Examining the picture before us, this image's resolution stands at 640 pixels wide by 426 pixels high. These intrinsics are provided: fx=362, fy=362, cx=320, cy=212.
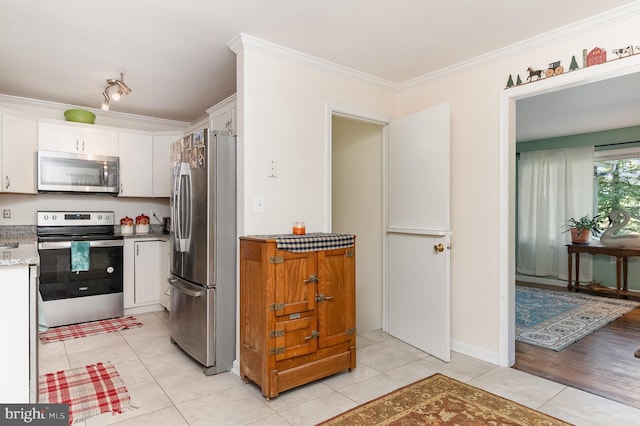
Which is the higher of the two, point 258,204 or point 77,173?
point 77,173

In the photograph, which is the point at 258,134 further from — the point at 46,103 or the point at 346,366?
the point at 46,103

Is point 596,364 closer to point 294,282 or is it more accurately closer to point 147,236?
point 294,282

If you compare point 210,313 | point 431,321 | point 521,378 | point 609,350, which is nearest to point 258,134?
point 210,313

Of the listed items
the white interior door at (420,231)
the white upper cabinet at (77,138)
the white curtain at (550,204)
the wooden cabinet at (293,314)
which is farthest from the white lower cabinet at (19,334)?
the white curtain at (550,204)

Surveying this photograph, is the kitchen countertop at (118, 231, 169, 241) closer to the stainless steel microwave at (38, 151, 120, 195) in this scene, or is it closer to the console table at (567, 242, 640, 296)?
the stainless steel microwave at (38, 151, 120, 195)

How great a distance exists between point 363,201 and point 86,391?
2.84m

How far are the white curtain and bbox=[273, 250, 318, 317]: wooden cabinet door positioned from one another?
5.32 meters

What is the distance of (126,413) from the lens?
2164 millimetres

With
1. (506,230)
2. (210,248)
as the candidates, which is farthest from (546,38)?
(210,248)

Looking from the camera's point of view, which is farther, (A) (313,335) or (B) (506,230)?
(B) (506,230)

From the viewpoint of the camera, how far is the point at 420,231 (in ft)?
10.3

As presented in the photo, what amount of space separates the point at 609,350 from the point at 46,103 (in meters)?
6.29

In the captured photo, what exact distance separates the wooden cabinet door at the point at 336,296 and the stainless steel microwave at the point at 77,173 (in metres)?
3.13

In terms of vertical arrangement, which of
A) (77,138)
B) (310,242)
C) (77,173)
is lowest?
(310,242)
